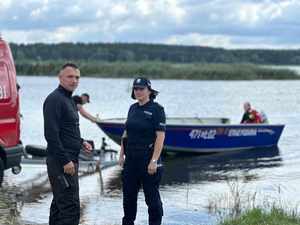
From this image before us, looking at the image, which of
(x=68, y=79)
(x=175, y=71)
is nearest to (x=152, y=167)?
(x=68, y=79)

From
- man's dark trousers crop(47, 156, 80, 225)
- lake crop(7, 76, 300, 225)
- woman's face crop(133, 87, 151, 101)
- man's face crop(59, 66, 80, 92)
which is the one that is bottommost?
lake crop(7, 76, 300, 225)

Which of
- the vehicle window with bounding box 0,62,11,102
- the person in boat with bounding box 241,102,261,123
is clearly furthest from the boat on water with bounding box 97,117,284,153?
the vehicle window with bounding box 0,62,11,102

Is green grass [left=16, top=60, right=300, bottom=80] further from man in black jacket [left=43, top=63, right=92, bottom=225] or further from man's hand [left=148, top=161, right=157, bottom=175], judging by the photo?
man in black jacket [left=43, top=63, right=92, bottom=225]

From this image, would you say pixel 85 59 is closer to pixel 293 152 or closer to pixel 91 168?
pixel 293 152

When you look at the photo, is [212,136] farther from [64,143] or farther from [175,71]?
[175,71]

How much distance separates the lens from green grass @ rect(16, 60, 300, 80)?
93562 mm

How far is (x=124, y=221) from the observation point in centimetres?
885

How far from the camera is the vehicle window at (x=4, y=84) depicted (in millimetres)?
11312

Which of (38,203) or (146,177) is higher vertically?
(146,177)

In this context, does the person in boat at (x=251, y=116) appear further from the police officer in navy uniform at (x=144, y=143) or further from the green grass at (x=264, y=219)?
the police officer in navy uniform at (x=144, y=143)

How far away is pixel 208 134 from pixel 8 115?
13.2 m

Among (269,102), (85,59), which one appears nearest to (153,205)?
(269,102)

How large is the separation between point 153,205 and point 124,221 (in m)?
0.46

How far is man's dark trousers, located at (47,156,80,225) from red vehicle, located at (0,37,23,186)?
3717 millimetres
